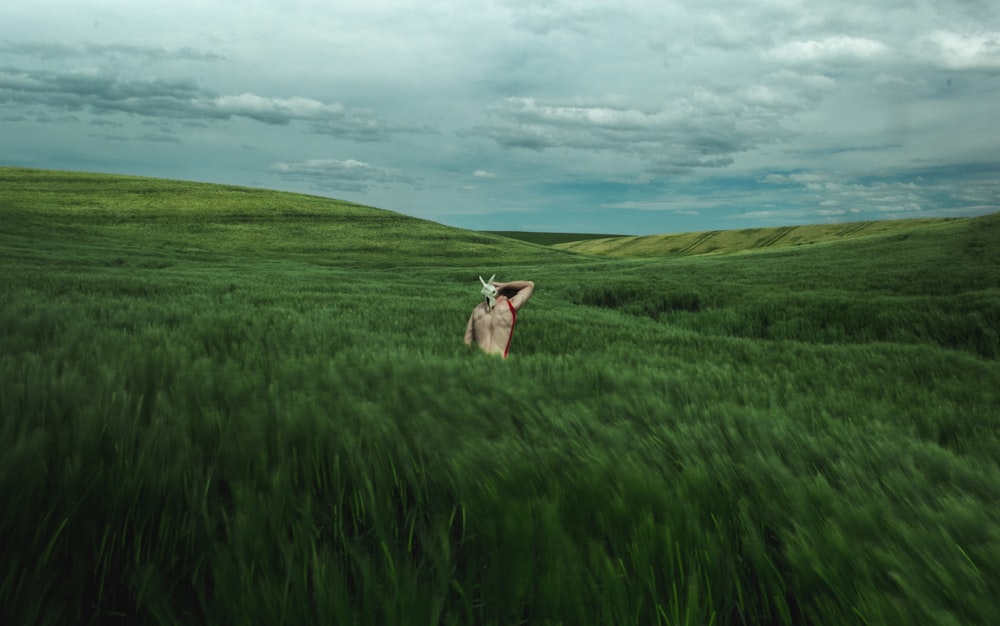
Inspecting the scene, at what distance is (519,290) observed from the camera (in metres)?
5.34

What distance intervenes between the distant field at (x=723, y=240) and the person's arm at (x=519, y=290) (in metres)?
92.9

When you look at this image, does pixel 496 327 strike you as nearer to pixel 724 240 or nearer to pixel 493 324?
pixel 493 324

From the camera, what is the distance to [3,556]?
78cm

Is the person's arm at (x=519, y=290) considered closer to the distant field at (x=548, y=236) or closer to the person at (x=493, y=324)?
the person at (x=493, y=324)

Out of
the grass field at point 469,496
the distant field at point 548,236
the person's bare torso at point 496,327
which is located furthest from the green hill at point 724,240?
the grass field at point 469,496

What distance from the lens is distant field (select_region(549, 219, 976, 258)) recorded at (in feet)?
310

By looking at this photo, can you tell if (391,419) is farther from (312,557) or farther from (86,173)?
(86,173)

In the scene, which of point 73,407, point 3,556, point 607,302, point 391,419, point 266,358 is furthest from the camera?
point 607,302

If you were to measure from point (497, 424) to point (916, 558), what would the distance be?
1.02 m

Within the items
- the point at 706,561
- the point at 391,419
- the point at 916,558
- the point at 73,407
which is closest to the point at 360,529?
the point at 391,419

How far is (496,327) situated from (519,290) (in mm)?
970

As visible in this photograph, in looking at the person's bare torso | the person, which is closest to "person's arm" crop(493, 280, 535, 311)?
the person

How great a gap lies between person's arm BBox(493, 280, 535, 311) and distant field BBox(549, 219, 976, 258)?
9291cm

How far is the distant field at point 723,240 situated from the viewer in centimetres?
9435
